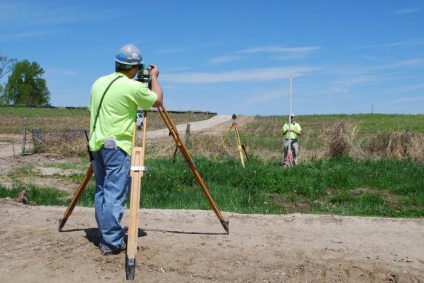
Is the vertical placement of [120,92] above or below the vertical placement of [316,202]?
above

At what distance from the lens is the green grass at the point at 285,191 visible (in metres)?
10.6

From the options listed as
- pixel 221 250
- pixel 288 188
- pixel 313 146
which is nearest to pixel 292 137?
pixel 313 146

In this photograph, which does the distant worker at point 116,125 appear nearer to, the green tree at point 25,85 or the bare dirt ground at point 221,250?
the bare dirt ground at point 221,250

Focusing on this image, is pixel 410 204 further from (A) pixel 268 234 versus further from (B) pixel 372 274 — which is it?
(B) pixel 372 274

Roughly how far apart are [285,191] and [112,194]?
7694mm

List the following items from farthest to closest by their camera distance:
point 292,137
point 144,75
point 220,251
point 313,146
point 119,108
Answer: point 313,146 < point 292,137 < point 220,251 < point 144,75 < point 119,108

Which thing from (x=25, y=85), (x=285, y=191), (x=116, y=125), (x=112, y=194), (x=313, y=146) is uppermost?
(x=25, y=85)

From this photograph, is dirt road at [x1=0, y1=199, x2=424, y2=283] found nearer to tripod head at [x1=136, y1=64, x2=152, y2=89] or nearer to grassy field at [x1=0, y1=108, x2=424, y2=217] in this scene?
tripod head at [x1=136, y1=64, x2=152, y2=89]

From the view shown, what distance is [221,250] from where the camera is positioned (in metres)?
6.38

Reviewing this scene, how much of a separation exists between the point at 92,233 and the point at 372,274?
132 inches

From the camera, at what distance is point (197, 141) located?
23359 millimetres

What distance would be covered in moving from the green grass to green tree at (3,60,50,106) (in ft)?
281

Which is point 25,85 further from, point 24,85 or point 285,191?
point 285,191

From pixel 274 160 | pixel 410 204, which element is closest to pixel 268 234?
pixel 410 204
